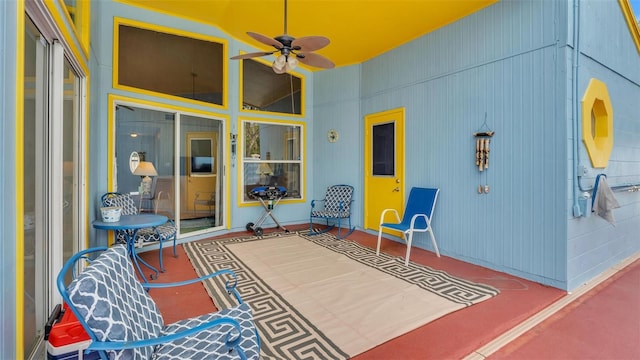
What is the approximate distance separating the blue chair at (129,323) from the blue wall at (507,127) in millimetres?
3063

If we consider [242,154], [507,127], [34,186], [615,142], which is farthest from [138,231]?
[615,142]

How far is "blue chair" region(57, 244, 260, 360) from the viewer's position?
3.28ft

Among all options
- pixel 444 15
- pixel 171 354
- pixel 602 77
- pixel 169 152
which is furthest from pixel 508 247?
pixel 169 152

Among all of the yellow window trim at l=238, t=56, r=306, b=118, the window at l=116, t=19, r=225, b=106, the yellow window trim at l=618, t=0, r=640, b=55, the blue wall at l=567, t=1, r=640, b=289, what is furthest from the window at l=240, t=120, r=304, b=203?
the yellow window trim at l=618, t=0, r=640, b=55

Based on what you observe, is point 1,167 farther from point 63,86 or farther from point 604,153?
point 604,153

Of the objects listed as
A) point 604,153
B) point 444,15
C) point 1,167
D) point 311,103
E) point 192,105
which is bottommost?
point 1,167

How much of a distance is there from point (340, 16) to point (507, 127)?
2.60 meters

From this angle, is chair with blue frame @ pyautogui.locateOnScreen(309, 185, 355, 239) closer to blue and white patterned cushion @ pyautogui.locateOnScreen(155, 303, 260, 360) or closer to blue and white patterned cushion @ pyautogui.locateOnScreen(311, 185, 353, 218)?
blue and white patterned cushion @ pyautogui.locateOnScreen(311, 185, 353, 218)

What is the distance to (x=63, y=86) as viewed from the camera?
84.5 inches

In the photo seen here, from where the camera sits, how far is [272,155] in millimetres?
5730

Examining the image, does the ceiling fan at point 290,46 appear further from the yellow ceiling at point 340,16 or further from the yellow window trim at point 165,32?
the yellow window trim at point 165,32

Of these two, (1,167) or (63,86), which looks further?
(63,86)

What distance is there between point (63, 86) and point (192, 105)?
92.0 inches

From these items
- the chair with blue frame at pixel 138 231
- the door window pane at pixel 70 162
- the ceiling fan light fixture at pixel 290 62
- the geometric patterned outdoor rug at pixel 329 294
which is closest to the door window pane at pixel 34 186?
the door window pane at pixel 70 162
